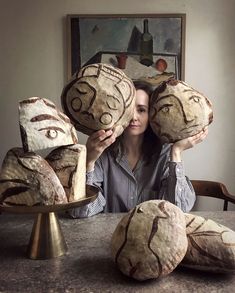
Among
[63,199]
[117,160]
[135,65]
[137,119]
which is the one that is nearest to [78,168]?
[63,199]

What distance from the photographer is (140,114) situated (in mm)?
1256

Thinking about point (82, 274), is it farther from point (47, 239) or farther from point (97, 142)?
point (97, 142)

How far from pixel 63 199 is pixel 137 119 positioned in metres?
0.53

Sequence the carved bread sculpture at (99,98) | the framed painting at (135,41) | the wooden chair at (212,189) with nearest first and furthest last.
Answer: the carved bread sculpture at (99,98) < the wooden chair at (212,189) < the framed painting at (135,41)

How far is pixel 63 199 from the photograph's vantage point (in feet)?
2.70

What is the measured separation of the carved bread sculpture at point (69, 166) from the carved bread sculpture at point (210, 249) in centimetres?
27

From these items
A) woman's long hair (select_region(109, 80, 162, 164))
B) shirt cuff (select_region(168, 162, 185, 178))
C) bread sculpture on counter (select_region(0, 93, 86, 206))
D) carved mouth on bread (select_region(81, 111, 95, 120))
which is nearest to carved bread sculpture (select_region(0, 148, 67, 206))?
bread sculpture on counter (select_region(0, 93, 86, 206))

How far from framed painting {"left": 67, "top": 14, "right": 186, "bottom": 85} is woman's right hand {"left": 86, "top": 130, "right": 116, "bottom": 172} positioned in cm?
100

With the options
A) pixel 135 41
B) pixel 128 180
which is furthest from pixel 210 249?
pixel 135 41

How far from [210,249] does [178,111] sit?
40cm

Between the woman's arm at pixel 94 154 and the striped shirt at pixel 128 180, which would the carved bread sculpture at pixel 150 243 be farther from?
the striped shirt at pixel 128 180

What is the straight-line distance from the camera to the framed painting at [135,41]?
2.09 metres

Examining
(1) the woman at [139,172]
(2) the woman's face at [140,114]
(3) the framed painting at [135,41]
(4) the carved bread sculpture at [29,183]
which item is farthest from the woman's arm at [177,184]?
(3) the framed painting at [135,41]

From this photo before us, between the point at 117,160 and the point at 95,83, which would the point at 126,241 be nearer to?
the point at 95,83
